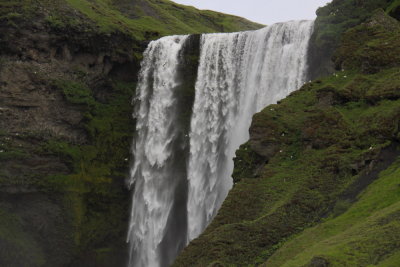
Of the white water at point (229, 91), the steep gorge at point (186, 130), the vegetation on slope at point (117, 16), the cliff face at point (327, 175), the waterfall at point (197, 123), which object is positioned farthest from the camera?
the vegetation on slope at point (117, 16)

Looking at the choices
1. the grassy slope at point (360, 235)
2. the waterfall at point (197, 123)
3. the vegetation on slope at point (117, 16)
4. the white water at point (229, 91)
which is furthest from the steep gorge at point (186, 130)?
the white water at point (229, 91)

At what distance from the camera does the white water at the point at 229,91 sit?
37.1 m

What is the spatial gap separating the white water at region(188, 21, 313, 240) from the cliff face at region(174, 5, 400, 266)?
605 cm

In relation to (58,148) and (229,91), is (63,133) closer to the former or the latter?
(58,148)

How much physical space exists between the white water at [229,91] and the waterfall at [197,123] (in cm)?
7

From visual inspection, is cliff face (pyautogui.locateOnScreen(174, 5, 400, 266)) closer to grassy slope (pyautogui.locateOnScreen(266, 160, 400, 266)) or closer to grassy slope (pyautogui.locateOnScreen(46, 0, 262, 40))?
grassy slope (pyautogui.locateOnScreen(266, 160, 400, 266))

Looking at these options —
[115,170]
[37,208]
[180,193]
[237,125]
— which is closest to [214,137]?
[237,125]

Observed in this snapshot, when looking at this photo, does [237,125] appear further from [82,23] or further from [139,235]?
[82,23]

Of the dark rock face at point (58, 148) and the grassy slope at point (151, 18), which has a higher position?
the grassy slope at point (151, 18)

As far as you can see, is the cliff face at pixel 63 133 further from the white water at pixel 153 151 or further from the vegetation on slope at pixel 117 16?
the white water at pixel 153 151

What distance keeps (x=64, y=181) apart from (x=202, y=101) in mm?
11871

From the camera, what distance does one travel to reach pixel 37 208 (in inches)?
1558

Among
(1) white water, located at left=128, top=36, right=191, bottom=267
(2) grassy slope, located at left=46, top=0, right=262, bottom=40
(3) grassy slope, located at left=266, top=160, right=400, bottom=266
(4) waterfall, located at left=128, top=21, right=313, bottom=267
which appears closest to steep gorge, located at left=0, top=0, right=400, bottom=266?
(3) grassy slope, located at left=266, top=160, right=400, bottom=266

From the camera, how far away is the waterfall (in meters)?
37.6
